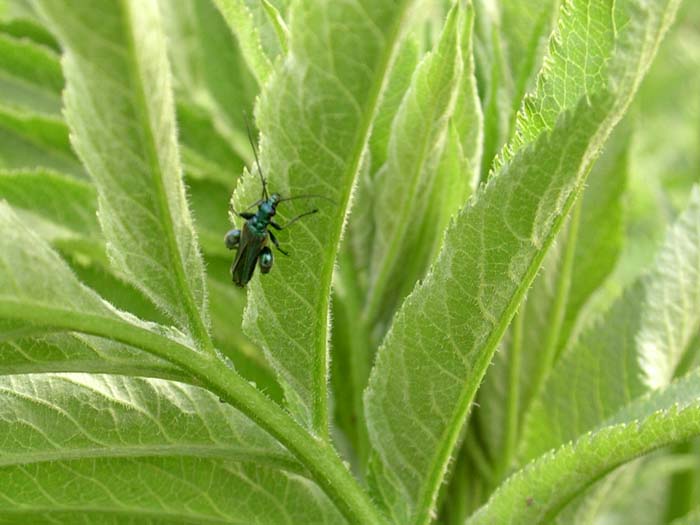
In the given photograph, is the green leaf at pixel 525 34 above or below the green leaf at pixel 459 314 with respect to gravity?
above

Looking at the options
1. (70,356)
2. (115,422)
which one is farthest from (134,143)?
(115,422)

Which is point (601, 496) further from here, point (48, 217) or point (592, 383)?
point (48, 217)

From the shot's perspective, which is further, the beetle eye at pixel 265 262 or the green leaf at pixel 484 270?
the beetle eye at pixel 265 262

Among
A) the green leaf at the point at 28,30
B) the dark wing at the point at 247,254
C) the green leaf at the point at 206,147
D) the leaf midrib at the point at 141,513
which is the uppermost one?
the green leaf at the point at 28,30

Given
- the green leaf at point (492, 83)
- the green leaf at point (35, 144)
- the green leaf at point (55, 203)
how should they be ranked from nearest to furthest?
1. the green leaf at point (492, 83)
2. the green leaf at point (55, 203)
3. the green leaf at point (35, 144)

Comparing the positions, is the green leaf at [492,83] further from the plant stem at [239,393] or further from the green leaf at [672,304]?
the plant stem at [239,393]

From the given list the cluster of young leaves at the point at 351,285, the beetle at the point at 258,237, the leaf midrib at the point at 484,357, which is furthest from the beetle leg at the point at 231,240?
the leaf midrib at the point at 484,357

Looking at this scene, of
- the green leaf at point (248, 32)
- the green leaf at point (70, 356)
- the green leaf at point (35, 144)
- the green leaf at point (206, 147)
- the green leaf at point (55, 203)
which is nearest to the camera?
the green leaf at point (70, 356)

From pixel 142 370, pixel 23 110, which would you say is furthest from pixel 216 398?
pixel 23 110
